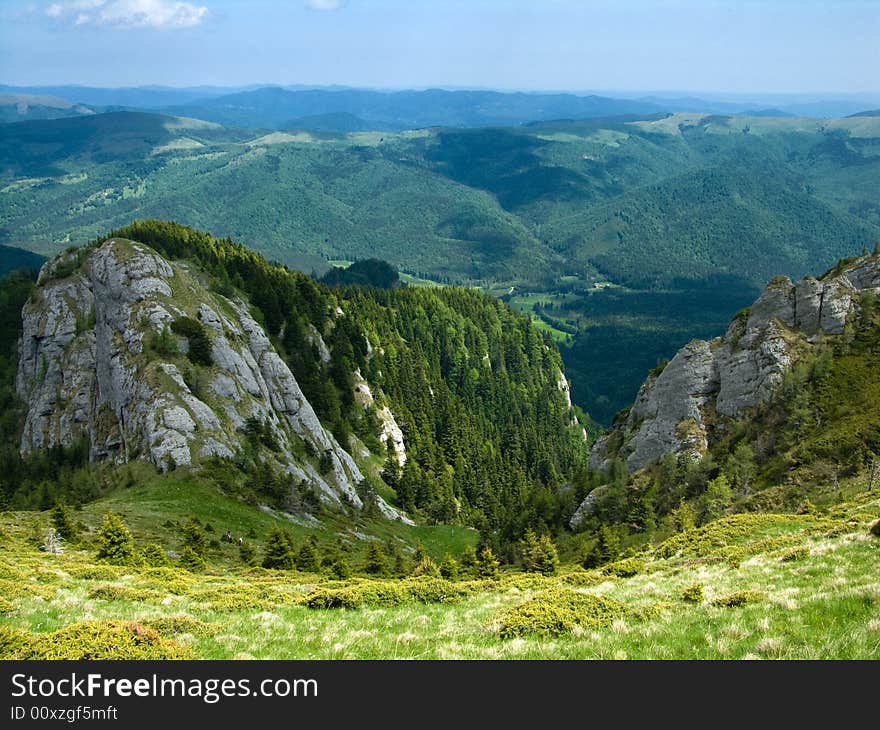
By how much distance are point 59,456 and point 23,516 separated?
38646 mm

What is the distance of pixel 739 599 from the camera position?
20.2 metres

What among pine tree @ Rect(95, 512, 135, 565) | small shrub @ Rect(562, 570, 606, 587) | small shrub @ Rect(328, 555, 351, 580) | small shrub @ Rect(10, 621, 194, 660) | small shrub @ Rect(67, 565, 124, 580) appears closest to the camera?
small shrub @ Rect(10, 621, 194, 660)

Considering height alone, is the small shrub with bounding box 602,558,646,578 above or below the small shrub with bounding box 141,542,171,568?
above

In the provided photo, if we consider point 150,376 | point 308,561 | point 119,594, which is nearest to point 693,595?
point 119,594

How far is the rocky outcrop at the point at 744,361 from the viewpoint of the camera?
8731cm

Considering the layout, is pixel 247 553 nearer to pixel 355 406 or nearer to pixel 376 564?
pixel 376 564

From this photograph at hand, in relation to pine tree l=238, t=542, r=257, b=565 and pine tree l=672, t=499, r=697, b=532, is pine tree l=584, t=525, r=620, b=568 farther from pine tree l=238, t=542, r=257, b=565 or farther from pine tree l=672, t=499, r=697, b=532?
pine tree l=238, t=542, r=257, b=565

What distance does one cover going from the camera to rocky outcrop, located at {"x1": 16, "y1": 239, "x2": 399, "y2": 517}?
83.1 m

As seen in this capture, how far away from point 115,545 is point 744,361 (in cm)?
8292

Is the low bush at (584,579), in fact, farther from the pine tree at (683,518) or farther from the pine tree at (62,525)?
the pine tree at (62,525)

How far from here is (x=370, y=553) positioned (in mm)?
57875

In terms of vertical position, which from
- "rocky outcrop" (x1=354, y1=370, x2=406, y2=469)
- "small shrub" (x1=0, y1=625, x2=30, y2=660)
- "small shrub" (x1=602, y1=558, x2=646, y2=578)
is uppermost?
"small shrub" (x1=0, y1=625, x2=30, y2=660)

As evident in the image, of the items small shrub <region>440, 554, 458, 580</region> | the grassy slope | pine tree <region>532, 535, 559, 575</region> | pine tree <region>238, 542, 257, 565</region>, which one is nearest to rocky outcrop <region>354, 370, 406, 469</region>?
pine tree <region>532, 535, 559, 575</region>

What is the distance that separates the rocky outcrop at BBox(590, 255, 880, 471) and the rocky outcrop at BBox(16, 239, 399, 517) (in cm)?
5052
